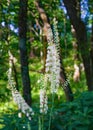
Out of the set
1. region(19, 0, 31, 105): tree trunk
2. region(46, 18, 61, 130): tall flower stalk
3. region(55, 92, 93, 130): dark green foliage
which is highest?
region(19, 0, 31, 105): tree trunk

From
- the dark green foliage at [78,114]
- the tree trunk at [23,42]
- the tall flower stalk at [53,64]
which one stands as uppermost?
the tree trunk at [23,42]

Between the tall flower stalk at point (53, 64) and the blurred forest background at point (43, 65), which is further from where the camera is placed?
the blurred forest background at point (43, 65)

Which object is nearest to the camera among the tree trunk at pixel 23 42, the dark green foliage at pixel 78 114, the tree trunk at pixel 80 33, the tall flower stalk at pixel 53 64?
the tall flower stalk at pixel 53 64

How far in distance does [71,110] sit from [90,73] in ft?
21.8

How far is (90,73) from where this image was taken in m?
11.3

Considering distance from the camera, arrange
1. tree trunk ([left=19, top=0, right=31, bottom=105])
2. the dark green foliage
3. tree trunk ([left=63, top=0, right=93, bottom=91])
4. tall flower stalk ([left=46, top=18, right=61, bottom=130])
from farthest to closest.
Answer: tree trunk ([left=63, top=0, right=93, bottom=91]) < tree trunk ([left=19, top=0, right=31, bottom=105]) < the dark green foliage < tall flower stalk ([left=46, top=18, right=61, bottom=130])

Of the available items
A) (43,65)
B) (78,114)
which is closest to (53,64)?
(78,114)

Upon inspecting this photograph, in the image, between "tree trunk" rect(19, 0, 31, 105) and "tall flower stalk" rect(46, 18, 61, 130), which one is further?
"tree trunk" rect(19, 0, 31, 105)

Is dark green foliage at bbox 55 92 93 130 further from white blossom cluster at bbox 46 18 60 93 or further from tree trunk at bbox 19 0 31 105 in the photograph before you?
tree trunk at bbox 19 0 31 105

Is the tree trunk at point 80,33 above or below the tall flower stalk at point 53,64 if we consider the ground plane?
above

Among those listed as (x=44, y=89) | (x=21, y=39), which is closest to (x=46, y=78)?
(x=44, y=89)

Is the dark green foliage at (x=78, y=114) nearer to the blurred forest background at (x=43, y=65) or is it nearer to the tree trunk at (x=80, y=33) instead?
the blurred forest background at (x=43, y=65)

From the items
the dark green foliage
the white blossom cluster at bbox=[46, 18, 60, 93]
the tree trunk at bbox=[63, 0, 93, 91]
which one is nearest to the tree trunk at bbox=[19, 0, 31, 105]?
the tree trunk at bbox=[63, 0, 93, 91]

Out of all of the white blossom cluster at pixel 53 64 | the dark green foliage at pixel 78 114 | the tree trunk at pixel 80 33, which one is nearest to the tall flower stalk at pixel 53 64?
the white blossom cluster at pixel 53 64
